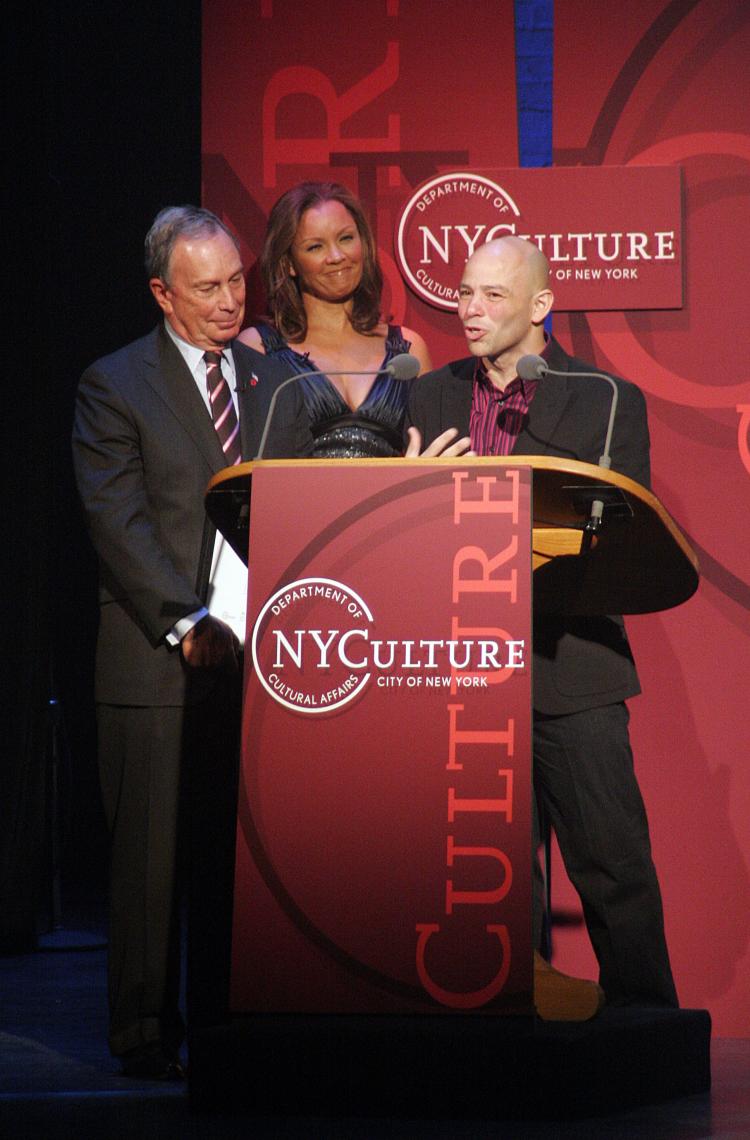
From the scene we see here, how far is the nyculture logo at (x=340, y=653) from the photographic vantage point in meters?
2.80

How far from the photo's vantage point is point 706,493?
433 centimetres

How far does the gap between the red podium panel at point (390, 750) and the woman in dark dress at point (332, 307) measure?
1406mm

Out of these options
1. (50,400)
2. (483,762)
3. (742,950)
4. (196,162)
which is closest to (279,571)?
(483,762)

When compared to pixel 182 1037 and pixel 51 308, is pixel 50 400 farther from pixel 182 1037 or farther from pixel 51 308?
pixel 182 1037

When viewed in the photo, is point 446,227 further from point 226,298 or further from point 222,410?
point 222,410

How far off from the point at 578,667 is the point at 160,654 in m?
0.89

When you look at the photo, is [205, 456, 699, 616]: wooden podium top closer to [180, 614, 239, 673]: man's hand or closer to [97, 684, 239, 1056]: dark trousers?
[180, 614, 239, 673]: man's hand

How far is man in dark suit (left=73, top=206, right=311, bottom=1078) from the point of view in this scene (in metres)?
3.50

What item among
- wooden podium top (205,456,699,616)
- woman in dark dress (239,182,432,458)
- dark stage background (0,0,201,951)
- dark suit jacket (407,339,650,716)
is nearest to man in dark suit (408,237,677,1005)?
dark suit jacket (407,339,650,716)

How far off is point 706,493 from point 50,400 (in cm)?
257

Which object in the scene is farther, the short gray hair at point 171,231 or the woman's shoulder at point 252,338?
the woman's shoulder at point 252,338

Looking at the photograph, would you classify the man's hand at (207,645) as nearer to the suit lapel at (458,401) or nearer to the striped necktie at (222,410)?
the striped necktie at (222,410)

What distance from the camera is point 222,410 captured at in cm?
374

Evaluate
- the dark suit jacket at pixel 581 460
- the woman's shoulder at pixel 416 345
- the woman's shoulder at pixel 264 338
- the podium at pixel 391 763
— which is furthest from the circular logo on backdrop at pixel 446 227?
the podium at pixel 391 763
